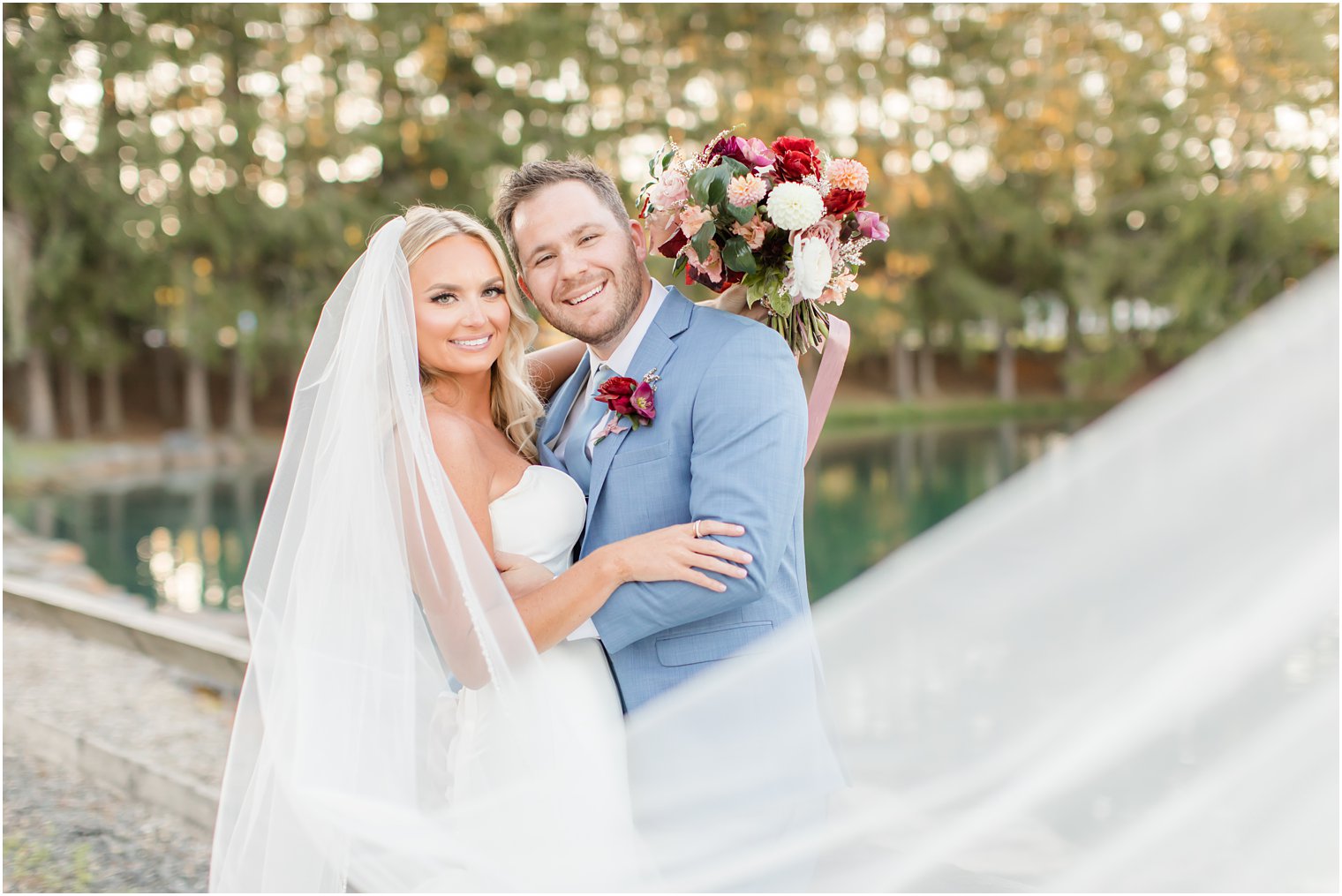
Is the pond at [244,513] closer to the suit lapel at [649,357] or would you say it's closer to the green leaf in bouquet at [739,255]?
the suit lapel at [649,357]

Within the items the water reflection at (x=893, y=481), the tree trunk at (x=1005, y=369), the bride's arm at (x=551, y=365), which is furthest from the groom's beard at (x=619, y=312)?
the tree trunk at (x=1005, y=369)

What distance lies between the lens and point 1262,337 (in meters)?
1.98

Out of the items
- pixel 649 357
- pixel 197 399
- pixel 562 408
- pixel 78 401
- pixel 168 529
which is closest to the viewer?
pixel 649 357

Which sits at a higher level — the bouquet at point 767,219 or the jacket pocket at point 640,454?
the bouquet at point 767,219

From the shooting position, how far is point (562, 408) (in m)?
2.80

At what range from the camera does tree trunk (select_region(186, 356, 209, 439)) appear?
21.6m

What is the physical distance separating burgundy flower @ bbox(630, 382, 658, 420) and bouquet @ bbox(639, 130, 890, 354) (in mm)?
267

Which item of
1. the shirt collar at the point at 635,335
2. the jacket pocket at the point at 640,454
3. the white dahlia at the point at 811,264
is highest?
the white dahlia at the point at 811,264

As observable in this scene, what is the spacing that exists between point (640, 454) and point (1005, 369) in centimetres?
2943

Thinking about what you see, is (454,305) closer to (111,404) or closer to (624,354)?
(624,354)

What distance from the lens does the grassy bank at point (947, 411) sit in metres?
27.8

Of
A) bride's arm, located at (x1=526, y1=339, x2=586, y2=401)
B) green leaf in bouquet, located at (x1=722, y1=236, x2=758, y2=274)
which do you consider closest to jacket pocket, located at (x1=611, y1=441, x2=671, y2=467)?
green leaf in bouquet, located at (x1=722, y1=236, x2=758, y2=274)

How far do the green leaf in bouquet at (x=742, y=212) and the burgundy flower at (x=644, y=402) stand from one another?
38cm

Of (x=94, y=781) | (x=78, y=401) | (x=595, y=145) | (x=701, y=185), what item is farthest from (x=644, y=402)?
(x=78, y=401)
